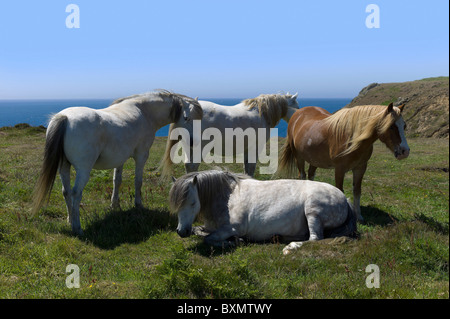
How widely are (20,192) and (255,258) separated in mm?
6394

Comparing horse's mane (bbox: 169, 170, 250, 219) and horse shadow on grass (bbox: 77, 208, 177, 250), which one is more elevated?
horse's mane (bbox: 169, 170, 250, 219)

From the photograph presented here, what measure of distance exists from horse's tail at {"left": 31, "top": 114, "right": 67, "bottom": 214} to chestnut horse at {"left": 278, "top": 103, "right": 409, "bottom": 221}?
546cm

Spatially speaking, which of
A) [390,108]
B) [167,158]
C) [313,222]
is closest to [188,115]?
[167,158]

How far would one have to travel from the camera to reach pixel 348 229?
6430 mm

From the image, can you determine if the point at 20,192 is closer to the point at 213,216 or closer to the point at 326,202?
the point at 213,216

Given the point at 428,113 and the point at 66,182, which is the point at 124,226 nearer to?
the point at 66,182

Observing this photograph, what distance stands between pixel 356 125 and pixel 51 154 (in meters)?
6.02

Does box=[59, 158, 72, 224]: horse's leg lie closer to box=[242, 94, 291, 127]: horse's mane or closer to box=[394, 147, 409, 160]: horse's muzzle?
box=[242, 94, 291, 127]: horse's mane

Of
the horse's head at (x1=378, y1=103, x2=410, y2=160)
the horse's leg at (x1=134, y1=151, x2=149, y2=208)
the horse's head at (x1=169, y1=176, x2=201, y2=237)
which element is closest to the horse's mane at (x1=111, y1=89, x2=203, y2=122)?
the horse's leg at (x1=134, y1=151, x2=149, y2=208)

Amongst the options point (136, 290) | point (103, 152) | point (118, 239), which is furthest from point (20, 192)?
point (136, 290)

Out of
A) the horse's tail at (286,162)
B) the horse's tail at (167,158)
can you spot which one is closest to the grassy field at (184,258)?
the horse's tail at (167,158)

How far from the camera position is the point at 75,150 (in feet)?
21.6

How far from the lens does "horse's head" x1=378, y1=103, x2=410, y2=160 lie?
690 cm
